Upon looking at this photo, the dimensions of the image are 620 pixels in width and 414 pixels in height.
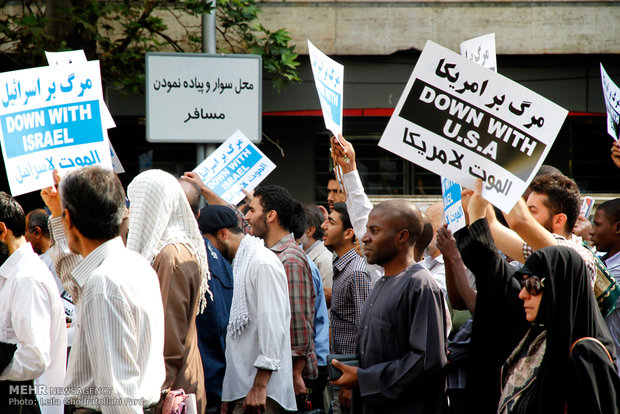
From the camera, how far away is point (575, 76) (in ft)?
39.9

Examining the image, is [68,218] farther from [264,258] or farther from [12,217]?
[264,258]

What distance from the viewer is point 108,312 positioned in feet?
9.86

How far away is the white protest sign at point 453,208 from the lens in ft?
16.9

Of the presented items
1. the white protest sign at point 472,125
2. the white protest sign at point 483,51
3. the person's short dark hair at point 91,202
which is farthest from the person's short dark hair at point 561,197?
the person's short dark hair at point 91,202

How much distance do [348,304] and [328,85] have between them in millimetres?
Result: 1605

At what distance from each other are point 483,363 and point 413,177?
866cm

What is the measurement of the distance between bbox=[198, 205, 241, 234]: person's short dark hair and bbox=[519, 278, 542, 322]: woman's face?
116 inches

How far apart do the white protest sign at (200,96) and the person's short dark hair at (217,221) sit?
1.58 m

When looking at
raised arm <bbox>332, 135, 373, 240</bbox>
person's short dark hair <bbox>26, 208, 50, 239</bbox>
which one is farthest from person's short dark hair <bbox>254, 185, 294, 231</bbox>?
person's short dark hair <bbox>26, 208, 50, 239</bbox>

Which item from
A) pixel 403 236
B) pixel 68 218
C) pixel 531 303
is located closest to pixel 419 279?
pixel 403 236

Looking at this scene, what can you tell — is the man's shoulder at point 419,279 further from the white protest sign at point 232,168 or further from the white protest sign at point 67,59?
the white protest sign at point 232,168

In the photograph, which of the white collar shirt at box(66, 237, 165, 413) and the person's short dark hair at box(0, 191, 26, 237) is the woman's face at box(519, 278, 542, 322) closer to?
the white collar shirt at box(66, 237, 165, 413)

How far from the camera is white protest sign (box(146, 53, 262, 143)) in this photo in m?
7.48

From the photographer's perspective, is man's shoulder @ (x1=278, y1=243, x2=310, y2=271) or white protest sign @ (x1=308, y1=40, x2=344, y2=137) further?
man's shoulder @ (x1=278, y1=243, x2=310, y2=271)
